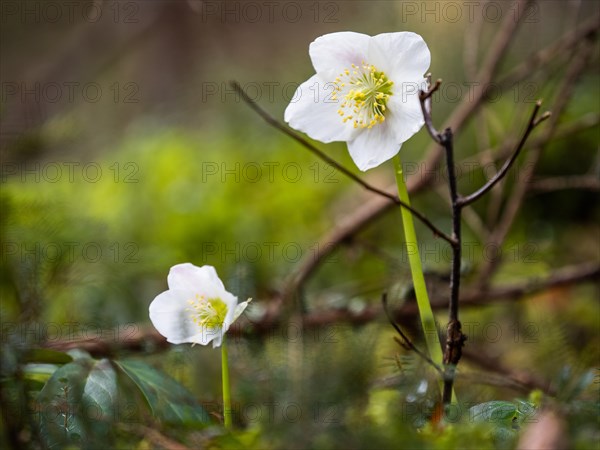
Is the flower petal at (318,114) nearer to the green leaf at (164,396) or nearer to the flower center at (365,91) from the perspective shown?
the flower center at (365,91)

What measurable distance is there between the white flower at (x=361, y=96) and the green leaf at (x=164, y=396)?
0.27 meters

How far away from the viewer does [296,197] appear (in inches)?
98.3

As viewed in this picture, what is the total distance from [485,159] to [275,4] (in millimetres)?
3778

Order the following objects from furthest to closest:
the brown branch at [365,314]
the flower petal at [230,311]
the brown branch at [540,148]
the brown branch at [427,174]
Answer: the brown branch at [427,174] → the brown branch at [540,148] → the brown branch at [365,314] → the flower petal at [230,311]

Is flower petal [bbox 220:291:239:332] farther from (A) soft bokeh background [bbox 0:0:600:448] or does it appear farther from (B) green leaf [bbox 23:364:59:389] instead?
(B) green leaf [bbox 23:364:59:389]

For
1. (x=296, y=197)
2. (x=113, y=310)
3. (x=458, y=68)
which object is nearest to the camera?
(x=113, y=310)

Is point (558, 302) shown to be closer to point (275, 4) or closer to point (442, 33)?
point (442, 33)

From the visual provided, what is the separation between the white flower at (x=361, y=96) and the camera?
0.65 m

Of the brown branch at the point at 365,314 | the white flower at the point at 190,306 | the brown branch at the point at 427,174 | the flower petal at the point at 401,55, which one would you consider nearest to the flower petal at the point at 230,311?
the white flower at the point at 190,306

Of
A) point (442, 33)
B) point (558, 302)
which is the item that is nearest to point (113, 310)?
point (558, 302)

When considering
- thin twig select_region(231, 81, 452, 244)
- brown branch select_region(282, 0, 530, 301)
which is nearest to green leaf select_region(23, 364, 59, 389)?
thin twig select_region(231, 81, 452, 244)

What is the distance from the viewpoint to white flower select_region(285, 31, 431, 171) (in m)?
0.65

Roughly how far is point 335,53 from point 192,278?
26cm

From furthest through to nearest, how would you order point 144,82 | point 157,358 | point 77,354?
point 144,82 < point 157,358 < point 77,354
